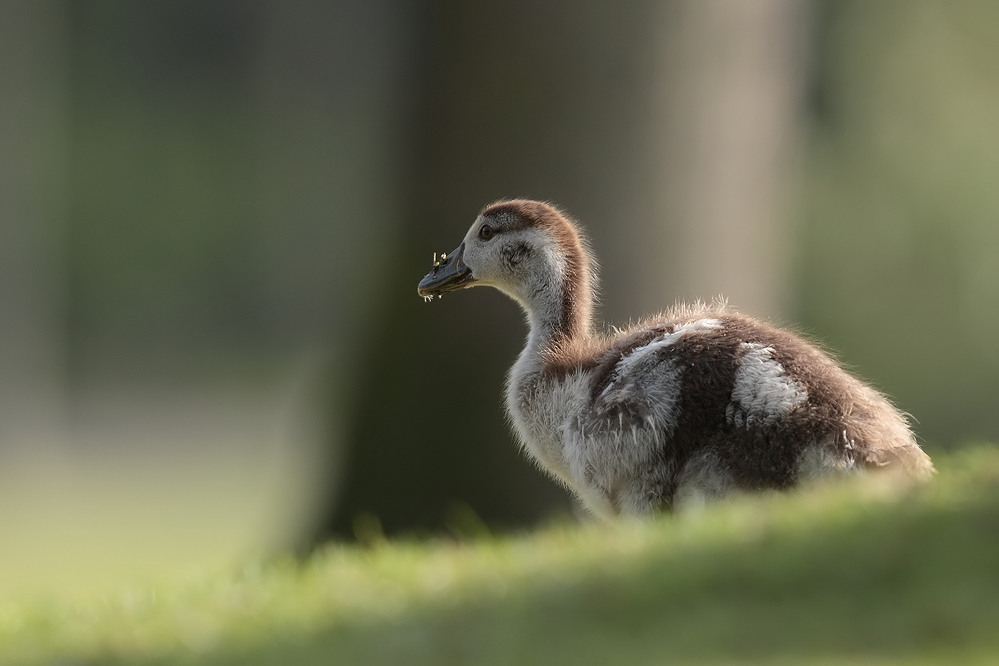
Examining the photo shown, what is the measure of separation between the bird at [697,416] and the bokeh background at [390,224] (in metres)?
0.56

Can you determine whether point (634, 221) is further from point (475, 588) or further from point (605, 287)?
point (475, 588)

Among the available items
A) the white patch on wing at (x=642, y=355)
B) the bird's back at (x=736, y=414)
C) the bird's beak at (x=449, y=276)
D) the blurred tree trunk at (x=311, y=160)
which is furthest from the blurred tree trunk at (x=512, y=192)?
the blurred tree trunk at (x=311, y=160)

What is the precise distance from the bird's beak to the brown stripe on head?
31 cm

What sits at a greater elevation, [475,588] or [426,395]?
[475,588]

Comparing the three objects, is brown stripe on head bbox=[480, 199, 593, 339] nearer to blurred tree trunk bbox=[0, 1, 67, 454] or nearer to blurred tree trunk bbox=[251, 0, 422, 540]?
blurred tree trunk bbox=[0, 1, 67, 454]

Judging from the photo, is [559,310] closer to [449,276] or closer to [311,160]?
[449,276]

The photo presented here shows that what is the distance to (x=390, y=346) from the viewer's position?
10.5m

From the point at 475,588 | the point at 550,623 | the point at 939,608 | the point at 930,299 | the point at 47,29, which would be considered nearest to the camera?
the point at 939,608

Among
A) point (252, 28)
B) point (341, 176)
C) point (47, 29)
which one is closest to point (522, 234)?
point (47, 29)

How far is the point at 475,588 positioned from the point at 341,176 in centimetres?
3478

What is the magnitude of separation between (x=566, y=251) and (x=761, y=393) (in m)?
1.72

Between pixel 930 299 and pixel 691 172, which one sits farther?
pixel 930 299

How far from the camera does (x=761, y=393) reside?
17.5 feet

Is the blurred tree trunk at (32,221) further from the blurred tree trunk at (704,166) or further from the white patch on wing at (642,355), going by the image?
the white patch on wing at (642,355)
